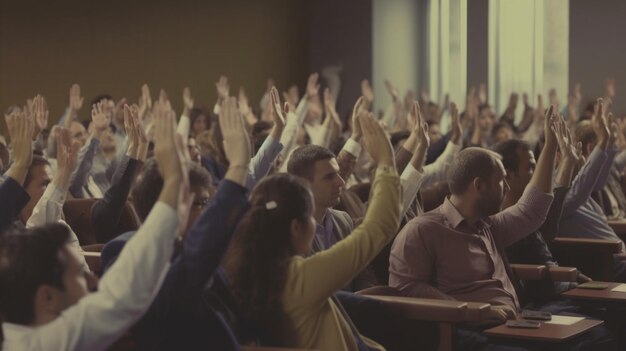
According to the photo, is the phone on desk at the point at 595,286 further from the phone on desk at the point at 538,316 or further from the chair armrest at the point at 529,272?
the phone on desk at the point at 538,316

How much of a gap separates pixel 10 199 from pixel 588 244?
298cm

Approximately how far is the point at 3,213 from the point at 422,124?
195 cm

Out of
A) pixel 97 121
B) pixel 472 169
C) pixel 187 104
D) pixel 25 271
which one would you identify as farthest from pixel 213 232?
pixel 187 104

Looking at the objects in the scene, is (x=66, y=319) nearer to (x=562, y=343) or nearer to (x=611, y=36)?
(x=562, y=343)

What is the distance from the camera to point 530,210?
433 cm

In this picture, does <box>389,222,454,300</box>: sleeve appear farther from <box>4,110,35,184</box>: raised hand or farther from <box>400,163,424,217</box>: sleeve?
<box>4,110,35,184</box>: raised hand

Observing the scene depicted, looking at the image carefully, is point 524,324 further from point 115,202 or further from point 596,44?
point 596,44

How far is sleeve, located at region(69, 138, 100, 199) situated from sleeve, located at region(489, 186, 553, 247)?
2.45 meters

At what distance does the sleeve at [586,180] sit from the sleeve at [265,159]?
1.55m

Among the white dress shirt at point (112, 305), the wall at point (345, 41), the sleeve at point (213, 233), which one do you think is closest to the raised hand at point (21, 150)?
the sleeve at point (213, 233)

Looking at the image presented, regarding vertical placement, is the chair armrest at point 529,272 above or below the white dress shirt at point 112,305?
below

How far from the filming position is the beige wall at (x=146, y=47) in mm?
11164

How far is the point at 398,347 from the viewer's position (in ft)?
11.8

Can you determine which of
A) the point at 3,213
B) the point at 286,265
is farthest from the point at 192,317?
the point at 3,213
